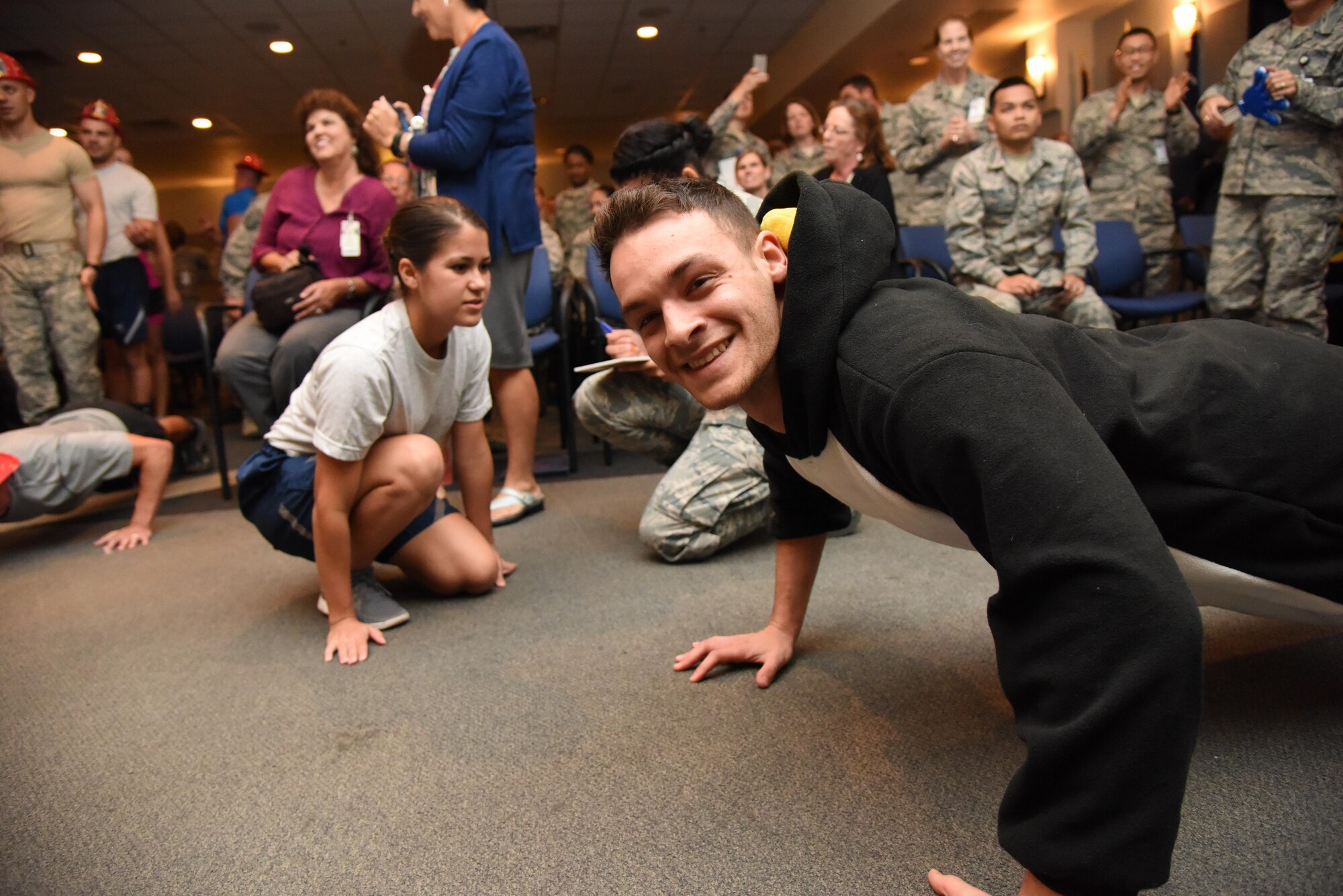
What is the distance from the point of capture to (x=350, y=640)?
1.68 m

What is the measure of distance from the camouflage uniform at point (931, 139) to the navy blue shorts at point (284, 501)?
3131 millimetres

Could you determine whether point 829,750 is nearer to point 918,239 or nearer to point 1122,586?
point 1122,586

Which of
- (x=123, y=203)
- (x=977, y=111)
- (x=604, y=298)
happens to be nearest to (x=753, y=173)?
(x=604, y=298)

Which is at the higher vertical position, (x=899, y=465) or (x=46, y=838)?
(x=899, y=465)

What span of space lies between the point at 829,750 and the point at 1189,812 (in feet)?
1.43

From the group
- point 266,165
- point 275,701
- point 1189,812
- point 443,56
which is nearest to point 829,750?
point 1189,812

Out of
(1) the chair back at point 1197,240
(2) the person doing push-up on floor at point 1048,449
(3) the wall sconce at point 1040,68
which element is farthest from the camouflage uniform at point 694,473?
(3) the wall sconce at point 1040,68

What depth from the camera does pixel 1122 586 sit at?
69 centimetres

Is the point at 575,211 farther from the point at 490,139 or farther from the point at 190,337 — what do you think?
the point at 490,139

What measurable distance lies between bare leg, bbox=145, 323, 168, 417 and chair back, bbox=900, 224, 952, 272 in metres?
3.63

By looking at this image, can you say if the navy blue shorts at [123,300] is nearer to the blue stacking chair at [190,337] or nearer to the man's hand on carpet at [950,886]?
the blue stacking chair at [190,337]

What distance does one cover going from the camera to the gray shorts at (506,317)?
2604 mm

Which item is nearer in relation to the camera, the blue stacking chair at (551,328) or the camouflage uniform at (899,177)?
the blue stacking chair at (551,328)

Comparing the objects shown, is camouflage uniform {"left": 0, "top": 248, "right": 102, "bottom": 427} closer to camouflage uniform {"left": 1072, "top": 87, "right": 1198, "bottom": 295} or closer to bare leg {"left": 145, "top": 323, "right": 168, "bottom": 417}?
bare leg {"left": 145, "top": 323, "right": 168, "bottom": 417}
